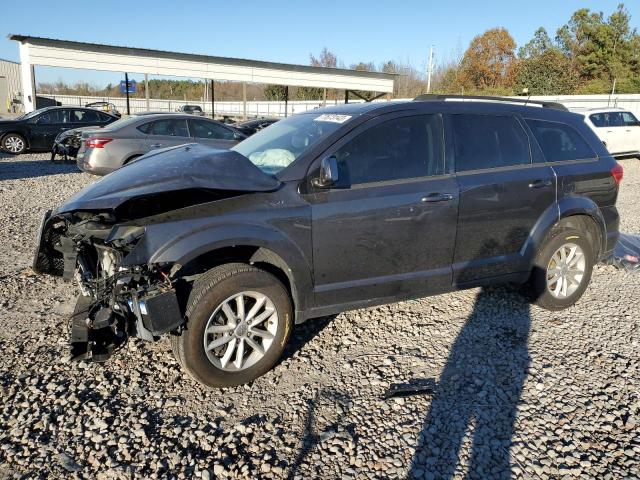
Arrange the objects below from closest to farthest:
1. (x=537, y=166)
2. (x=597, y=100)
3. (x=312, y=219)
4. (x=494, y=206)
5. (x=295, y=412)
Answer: (x=295, y=412) < (x=312, y=219) < (x=494, y=206) < (x=537, y=166) < (x=597, y=100)

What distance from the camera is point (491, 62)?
49938mm

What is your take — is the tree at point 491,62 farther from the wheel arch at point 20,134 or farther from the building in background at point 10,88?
the wheel arch at point 20,134

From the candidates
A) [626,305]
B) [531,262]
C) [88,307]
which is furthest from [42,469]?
[626,305]

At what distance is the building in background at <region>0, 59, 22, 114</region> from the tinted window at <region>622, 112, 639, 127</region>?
4167cm

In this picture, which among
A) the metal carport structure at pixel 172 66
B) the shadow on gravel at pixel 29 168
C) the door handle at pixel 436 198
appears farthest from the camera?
the metal carport structure at pixel 172 66

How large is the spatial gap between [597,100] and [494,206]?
3016 centimetres

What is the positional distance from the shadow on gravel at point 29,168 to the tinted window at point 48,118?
1362 millimetres

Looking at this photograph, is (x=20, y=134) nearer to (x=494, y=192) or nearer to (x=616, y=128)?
(x=494, y=192)

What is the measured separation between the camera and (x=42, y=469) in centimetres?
247

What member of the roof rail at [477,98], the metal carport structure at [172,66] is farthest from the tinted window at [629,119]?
the metal carport structure at [172,66]

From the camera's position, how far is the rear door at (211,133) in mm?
10680

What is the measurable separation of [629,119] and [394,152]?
51.2 feet

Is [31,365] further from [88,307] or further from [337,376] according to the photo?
[337,376]

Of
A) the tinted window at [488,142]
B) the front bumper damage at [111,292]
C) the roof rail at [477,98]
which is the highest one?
the roof rail at [477,98]
